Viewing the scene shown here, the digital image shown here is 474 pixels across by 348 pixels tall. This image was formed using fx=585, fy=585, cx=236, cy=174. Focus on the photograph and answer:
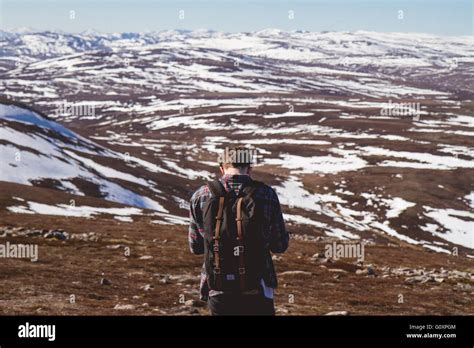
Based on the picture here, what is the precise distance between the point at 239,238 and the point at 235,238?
0.24 feet

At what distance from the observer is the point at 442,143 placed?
7618 inches

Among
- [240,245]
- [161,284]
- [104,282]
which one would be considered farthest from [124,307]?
[240,245]

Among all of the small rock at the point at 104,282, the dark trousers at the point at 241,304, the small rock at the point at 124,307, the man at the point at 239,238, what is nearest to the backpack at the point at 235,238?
the man at the point at 239,238

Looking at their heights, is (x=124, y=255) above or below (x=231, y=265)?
below

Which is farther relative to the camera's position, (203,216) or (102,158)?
(102,158)

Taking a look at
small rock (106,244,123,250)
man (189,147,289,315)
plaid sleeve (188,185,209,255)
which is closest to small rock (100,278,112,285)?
small rock (106,244,123,250)

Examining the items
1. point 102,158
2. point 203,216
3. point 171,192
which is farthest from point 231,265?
point 102,158

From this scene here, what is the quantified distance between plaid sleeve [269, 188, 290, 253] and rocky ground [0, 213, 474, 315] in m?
8.64

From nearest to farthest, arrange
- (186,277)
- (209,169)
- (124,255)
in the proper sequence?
(186,277) → (124,255) → (209,169)

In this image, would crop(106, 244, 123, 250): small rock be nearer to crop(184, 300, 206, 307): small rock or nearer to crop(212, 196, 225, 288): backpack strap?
crop(184, 300, 206, 307): small rock

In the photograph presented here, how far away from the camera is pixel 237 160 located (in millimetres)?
9883

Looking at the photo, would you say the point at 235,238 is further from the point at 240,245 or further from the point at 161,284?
the point at 161,284

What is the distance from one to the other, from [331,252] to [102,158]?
82.6 meters
